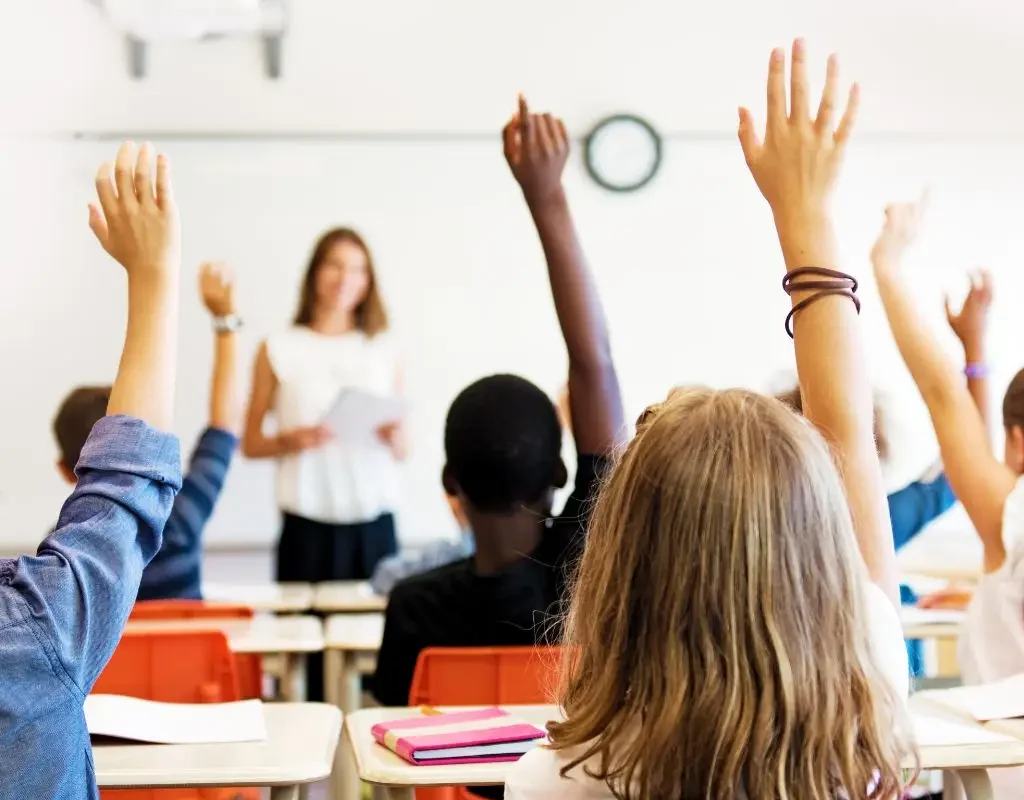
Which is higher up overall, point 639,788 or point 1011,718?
point 639,788

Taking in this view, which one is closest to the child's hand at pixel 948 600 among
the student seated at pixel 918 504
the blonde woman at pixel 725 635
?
the student seated at pixel 918 504

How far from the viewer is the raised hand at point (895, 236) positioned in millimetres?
1936

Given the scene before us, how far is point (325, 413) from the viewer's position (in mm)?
3938

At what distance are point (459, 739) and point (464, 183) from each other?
399cm

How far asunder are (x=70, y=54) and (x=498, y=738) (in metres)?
4.46

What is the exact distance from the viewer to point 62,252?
5.05 metres

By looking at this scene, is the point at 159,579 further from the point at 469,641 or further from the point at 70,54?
the point at 70,54

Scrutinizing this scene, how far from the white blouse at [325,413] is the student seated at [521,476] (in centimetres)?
197

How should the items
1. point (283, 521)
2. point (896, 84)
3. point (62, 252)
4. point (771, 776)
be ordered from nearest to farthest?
point (771, 776) → point (283, 521) → point (62, 252) → point (896, 84)

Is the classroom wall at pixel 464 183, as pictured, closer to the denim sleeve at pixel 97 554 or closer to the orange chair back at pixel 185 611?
the orange chair back at pixel 185 611

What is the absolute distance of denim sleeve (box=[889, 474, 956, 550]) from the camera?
9.46 feet

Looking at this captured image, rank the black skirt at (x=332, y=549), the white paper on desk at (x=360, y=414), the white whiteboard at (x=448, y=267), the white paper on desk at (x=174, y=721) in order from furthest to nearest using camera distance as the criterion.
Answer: the white whiteboard at (x=448, y=267)
the black skirt at (x=332, y=549)
the white paper on desk at (x=360, y=414)
the white paper on desk at (x=174, y=721)

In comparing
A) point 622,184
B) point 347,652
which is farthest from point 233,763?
point 622,184

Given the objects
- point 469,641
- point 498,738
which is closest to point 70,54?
point 469,641
